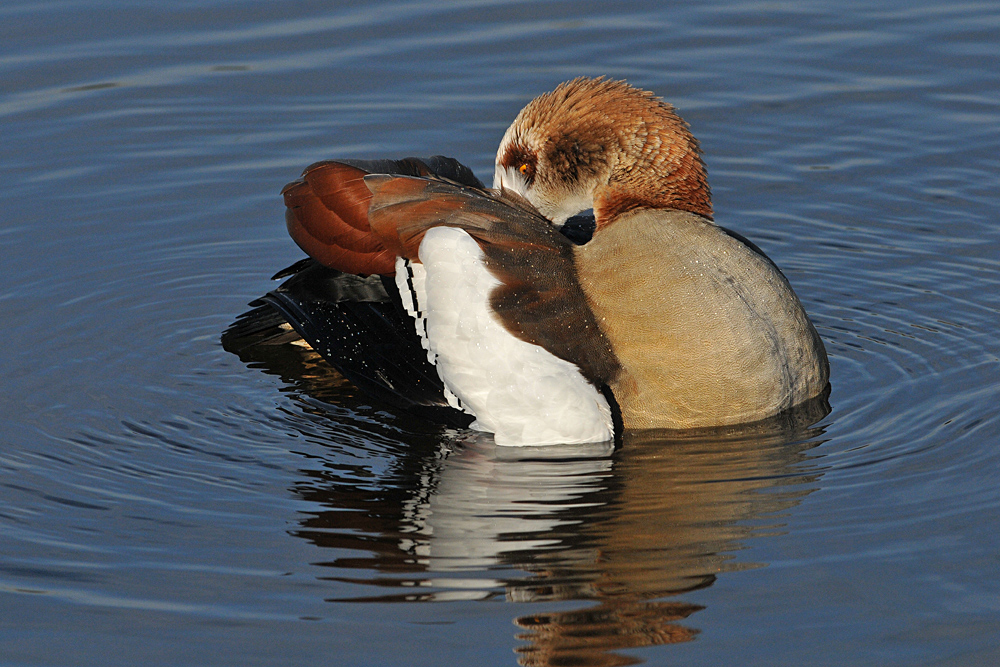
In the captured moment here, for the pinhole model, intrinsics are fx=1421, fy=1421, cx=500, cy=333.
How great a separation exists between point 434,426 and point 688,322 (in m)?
1.45

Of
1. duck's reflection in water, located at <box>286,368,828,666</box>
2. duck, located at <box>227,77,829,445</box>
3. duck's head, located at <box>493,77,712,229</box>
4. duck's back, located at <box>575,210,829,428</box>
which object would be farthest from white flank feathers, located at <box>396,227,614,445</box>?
duck's head, located at <box>493,77,712,229</box>

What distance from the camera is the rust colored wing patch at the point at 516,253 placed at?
22.0 ft

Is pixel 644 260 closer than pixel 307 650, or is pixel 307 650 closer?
pixel 307 650

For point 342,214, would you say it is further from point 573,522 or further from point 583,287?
point 573,522

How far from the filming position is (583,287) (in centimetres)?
685

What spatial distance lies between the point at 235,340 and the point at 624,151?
9.05ft

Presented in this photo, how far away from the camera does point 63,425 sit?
724 centimetres

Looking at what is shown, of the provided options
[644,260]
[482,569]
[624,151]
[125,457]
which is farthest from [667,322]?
[125,457]

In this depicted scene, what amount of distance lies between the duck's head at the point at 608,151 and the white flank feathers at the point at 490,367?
24.1 inches

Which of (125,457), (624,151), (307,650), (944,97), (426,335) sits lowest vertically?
(307,650)

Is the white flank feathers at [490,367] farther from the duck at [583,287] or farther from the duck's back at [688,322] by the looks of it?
the duck's back at [688,322]

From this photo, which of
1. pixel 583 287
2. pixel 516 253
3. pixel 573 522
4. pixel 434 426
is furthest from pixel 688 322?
pixel 434 426

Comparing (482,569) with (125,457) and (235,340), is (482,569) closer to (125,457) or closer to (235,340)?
(125,457)

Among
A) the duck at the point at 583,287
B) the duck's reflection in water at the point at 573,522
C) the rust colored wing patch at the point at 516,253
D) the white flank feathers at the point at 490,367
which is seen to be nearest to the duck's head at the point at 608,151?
the duck at the point at 583,287
